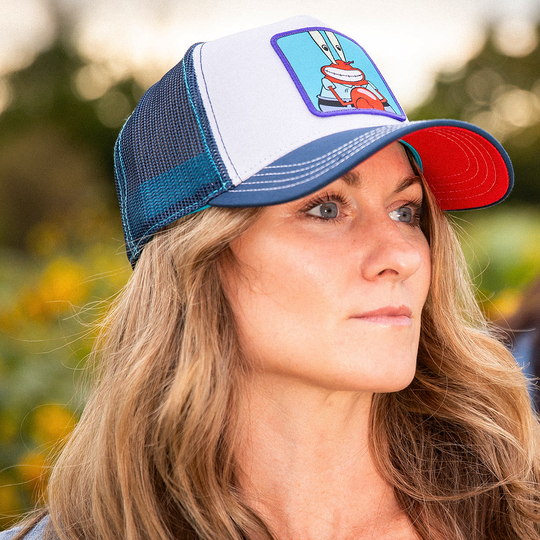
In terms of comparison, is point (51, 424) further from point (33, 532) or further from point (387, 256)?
point (387, 256)

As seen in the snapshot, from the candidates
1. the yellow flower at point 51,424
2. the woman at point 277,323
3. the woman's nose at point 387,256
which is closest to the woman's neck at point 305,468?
the woman at point 277,323

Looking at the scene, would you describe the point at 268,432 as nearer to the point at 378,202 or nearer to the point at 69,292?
the point at 378,202

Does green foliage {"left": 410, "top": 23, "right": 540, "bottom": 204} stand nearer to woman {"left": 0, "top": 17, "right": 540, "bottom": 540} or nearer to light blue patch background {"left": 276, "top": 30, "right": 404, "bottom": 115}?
light blue patch background {"left": 276, "top": 30, "right": 404, "bottom": 115}

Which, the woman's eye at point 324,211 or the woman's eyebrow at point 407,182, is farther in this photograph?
the woman's eyebrow at point 407,182

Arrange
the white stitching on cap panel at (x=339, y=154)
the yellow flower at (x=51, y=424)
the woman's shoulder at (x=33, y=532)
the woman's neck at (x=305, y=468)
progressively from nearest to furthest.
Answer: the white stitching on cap panel at (x=339, y=154), the woman's neck at (x=305, y=468), the woman's shoulder at (x=33, y=532), the yellow flower at (x=51, y=424)

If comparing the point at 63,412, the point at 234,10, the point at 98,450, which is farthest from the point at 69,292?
the point at 234,10

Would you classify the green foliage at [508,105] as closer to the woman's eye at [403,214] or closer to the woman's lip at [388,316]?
the woman's eye at [403,214]

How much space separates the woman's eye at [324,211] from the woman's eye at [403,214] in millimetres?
250

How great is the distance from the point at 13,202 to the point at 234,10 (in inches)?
147

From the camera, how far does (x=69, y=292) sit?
313 cm

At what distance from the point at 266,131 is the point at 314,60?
0.82 feet

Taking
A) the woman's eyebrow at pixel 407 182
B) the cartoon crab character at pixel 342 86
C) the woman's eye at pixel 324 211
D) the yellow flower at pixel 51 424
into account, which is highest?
the cartoon crab character at pixel 342 86

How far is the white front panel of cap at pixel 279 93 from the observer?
60.2 inches

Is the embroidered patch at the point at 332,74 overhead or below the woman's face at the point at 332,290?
overhead
